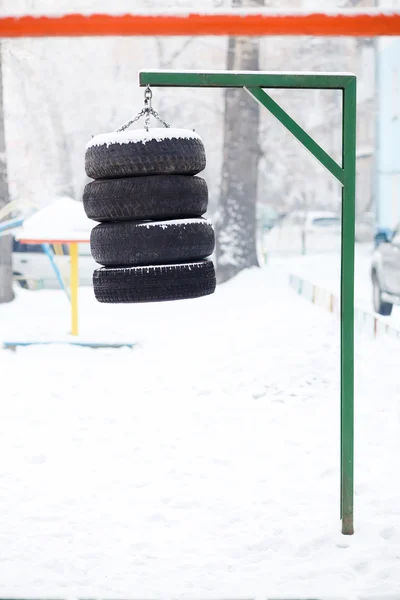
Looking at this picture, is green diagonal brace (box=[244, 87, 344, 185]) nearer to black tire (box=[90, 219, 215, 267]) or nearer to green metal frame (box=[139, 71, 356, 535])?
green metal frame (box=[139, 71, 356, 535])

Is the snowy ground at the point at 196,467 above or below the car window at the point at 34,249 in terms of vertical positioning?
above

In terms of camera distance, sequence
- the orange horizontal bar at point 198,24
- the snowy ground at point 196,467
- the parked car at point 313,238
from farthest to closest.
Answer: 1. the parked car at point 313,238
2. the orange horizontal bar at point 198,24
3. the snowy ground at point 196,467

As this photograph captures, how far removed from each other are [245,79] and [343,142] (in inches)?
25.6

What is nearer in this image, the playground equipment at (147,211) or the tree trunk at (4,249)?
the playground equipment at (147,211)

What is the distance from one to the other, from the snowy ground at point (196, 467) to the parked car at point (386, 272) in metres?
1.59

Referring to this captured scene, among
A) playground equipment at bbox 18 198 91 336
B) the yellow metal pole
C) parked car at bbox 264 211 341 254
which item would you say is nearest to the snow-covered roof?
playground equipment at bbox 18 198 91 336

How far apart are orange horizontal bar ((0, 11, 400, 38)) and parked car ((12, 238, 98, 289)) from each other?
12919 millimetres

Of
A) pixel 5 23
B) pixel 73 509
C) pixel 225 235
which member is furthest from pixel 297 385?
pixel 225 235

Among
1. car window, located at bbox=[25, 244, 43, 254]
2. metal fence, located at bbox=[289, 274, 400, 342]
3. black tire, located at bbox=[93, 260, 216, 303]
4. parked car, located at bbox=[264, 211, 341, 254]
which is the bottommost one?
parked car, located at bbox=[264, 211, 341, 254]

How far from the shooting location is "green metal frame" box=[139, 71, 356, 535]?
431 centimetres

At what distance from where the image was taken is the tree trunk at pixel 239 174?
15.5 m

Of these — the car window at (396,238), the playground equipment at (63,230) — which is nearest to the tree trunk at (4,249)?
the playground equipment at (63,230)

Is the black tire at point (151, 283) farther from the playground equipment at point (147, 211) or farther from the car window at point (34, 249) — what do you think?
the car window at point (34, 249)

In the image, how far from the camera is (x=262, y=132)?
32.5m
